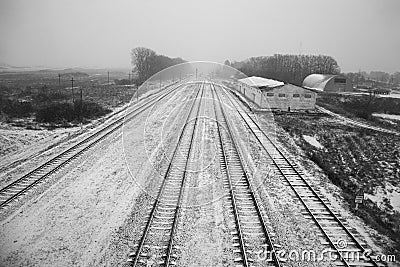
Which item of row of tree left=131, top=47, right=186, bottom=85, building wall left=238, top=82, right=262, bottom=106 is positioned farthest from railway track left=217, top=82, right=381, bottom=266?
building wall left=238, top=82, right=262, bottom=106

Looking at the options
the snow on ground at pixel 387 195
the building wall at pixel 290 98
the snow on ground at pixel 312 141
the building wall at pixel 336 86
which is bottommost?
the snow on ground at pixel 387 195

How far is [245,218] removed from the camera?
25.4ft

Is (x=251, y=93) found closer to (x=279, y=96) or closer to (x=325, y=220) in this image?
(x=279, y=96)

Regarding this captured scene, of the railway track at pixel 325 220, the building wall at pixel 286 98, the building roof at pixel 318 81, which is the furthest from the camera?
the building roof at pixel 318 81

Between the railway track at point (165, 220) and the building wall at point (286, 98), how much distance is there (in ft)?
53.6

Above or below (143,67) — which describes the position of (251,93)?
below

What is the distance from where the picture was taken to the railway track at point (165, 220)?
6129mm

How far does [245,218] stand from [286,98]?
2229cm

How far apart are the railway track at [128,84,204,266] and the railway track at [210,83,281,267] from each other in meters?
1.64

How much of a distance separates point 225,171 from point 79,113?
15395 mm

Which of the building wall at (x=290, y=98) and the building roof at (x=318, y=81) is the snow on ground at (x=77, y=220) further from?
the building roof at (x=318, y=81)

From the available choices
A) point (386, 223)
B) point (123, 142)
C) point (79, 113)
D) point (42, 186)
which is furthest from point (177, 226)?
point (79, 113)

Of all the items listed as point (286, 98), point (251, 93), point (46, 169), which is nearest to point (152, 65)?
point (251, 93)

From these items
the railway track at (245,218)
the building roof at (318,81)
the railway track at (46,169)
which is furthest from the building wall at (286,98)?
the building roof at (318,81)
